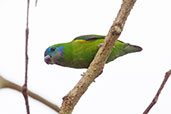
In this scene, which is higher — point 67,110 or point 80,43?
point 67,110

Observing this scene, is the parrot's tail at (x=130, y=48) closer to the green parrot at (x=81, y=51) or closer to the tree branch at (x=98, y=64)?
the green parrot at (x=81, y=51)

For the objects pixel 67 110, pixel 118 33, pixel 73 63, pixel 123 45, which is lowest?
pixel 73 63

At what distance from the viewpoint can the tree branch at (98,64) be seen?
557mm

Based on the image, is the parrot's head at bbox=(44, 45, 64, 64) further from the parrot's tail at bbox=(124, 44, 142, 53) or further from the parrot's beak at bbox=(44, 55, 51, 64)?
the parrot's tail at bbox=(124, 44, 142, 53)

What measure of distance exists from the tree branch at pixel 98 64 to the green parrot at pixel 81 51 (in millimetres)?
726

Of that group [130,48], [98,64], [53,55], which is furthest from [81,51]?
[98,64]

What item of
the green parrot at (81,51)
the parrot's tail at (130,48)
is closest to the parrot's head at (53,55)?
the green parrot at (81,51)

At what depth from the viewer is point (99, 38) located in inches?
54.1

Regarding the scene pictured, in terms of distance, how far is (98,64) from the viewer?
0.58 m

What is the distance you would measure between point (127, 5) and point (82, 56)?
0.79 m

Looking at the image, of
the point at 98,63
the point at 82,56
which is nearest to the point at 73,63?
the point at 82,56

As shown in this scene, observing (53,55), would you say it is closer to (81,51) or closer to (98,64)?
(81,51)

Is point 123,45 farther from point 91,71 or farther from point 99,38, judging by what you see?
point 91,71

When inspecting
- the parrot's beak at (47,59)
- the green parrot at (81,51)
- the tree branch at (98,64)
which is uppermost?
the tree branch at (98,64)
